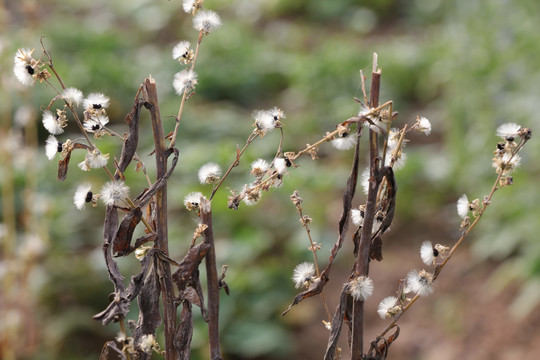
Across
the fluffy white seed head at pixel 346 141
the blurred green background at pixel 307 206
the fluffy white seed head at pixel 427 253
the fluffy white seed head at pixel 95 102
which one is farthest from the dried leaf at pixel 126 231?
the blurred green background at pixel 307 206

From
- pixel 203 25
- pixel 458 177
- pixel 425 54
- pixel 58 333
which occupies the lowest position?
pixel 203 25

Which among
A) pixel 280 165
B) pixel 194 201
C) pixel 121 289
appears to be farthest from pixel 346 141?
pixel 121 289

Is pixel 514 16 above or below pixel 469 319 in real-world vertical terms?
above

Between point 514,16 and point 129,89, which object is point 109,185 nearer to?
point 514,16

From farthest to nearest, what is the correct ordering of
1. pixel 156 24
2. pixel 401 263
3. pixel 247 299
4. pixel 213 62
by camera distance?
pixel 156 24
pixel 213 62
pixel 401 263
pixel 247 299

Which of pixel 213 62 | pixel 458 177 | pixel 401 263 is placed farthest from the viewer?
pixel 213 62

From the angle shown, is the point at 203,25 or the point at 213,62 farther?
the point at 213,62

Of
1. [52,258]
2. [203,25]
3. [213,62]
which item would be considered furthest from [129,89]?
[203,25]
